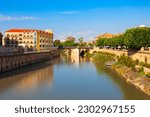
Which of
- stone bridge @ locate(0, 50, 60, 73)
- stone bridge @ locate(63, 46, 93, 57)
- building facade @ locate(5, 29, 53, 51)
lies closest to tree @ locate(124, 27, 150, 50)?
stone bridge @ locate(0, 50, 60, 73)

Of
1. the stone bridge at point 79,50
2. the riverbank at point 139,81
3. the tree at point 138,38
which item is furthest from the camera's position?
the stone bridge at point 79,50

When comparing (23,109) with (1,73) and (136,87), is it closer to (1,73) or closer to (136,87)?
(136,87)

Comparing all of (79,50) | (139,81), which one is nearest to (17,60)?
(139,81)

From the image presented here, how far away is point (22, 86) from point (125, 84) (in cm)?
1357

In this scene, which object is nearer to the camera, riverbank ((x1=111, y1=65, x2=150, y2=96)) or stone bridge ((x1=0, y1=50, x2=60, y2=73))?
riverbank ((x1=111, y1=65, x2=150, y2=96))

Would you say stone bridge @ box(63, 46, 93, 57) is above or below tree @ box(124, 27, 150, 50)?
below

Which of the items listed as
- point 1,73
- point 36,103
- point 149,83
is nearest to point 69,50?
point 1,73

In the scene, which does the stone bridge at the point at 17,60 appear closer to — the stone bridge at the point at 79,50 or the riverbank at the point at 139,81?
the riverbank at the point at 139,81

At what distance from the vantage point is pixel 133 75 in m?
41.8

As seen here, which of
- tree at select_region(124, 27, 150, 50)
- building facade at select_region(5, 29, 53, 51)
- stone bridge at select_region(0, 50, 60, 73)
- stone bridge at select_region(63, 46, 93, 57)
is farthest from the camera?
stone bridge at select_region(63, 46, 93, 57)

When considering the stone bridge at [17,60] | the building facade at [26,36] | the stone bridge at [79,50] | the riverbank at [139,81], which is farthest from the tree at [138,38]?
the stone bridge at [79,50]

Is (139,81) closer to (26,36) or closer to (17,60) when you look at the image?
(17,60)

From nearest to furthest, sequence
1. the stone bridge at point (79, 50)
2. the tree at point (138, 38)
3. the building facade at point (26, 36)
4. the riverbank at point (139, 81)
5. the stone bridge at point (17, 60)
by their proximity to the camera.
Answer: the riverbank at point (139, 81)
the stone bridge at point (17, 60)
the tree at point (138, 38)
the building facade at point (26, 36)
the stone bridge at point (79, 50)

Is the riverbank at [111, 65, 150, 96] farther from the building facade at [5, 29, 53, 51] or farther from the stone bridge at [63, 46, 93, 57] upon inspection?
the stone bridge at [63, 46, 93, 57]
